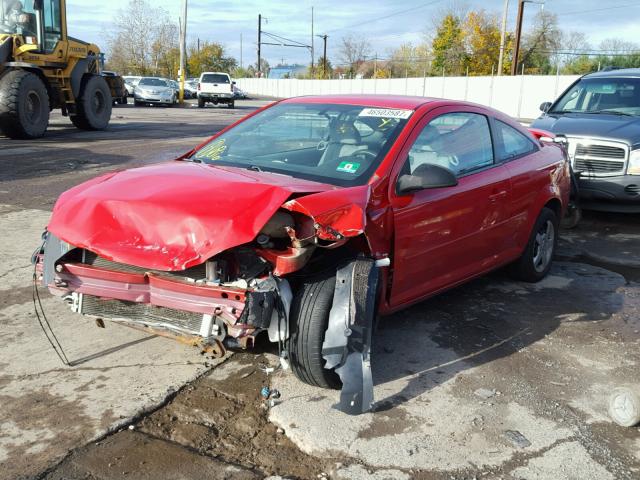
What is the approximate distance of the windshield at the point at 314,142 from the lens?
404 centimetres

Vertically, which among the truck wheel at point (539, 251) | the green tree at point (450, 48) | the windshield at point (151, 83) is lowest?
the truck wheel at point (539, 251)

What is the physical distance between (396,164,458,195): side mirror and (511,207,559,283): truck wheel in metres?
1.86

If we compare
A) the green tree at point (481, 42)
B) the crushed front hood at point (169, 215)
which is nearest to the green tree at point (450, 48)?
the green tree at point (481, 42)

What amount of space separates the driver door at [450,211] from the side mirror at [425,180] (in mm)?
51

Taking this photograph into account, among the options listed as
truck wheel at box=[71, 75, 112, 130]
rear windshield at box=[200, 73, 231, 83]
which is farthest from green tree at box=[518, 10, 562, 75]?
truck wheel at box=[71, 75, 112, 130]

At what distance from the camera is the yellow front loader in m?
13.8

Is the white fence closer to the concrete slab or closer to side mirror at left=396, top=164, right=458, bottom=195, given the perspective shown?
side mirror at left=396, top=164, right=458, bottom=195

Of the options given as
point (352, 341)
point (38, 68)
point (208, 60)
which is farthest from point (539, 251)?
point (208, 60)

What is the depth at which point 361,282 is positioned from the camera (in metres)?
3.41

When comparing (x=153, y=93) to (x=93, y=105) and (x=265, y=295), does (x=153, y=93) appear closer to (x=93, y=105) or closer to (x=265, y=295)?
(x=93, y=105)

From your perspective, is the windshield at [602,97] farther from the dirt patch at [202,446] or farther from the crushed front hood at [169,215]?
the dirt patch at [202,446]

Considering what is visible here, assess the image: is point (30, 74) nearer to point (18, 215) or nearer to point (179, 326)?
point (18, 215)

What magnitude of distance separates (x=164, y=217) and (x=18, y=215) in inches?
193

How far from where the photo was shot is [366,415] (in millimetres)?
3402
